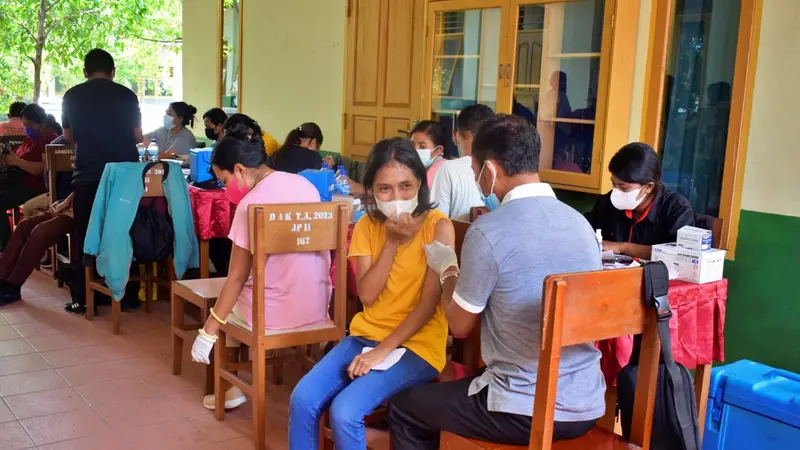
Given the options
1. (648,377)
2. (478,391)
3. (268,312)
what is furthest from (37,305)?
(648,377)

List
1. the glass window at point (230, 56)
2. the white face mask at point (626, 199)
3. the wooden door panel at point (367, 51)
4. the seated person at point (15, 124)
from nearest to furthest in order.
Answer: the white face mask at point (626, 199), the wooden door panel at point (367, 51), the seated person at point (15, 124), the glass window at point (230, 56)

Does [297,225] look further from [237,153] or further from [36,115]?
[36,115]

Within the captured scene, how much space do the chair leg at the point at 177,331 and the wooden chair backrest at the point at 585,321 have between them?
82.2 inches

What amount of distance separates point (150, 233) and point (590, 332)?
2.71m

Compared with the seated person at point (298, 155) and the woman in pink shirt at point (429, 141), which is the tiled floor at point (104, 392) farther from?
the woman in pink shirt at point (429, 141)

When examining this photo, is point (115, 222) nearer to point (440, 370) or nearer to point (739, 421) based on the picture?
point (440, 370)

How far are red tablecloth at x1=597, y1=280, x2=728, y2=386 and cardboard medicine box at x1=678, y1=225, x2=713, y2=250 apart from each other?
0.40ft

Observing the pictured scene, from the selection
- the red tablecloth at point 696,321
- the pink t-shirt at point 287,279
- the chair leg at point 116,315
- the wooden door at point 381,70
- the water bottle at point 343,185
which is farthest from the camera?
the wooden door at point 381,70

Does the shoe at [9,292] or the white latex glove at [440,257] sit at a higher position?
the white latex glove at [440,257]

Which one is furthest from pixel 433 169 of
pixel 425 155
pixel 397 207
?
pixel 397 207

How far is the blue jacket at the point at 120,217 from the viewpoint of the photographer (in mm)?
3588

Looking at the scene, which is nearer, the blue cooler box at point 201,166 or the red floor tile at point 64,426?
the red floor tile at point 64,426

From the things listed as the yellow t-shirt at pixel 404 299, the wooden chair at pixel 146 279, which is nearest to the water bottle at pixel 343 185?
the wooden chair at pixel 146 279

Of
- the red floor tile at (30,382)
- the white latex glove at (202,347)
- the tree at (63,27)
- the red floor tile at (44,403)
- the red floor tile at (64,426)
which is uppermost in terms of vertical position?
the tree at (63,27)
